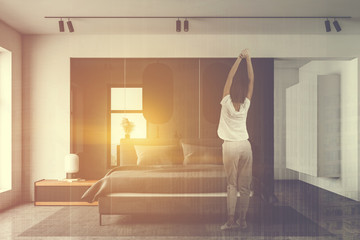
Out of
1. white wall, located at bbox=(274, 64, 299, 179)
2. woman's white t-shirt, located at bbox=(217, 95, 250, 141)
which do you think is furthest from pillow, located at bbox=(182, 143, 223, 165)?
white wall, located at bbox=(274, 64, 299, 179)

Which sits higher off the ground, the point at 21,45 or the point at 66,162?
the point at 21,45

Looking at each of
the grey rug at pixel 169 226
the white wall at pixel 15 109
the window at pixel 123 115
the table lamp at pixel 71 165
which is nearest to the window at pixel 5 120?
the white wall at pixel 15 109

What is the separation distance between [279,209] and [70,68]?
3.63 metres

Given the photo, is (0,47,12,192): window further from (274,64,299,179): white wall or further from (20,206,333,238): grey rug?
(274,64,299,179): white wall

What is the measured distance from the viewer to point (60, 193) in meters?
4.17

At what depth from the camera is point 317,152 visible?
197 inches

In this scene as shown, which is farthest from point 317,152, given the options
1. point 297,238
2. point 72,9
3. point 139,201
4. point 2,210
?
point 2,210

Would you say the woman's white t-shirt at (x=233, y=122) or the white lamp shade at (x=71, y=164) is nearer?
the woman's white t-shirt at (x=233, y=122)

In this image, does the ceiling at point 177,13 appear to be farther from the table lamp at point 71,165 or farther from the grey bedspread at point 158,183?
the grey bedspread at point 158,183

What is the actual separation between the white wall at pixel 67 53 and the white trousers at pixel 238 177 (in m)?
1.90

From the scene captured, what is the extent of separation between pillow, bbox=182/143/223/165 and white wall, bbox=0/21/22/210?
2.44 m

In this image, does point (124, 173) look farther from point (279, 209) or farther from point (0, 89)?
point (0, 89)

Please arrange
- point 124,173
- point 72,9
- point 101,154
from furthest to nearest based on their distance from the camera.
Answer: point 101,154 → point 72,9 → point 124,173

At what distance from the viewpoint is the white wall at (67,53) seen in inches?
184
